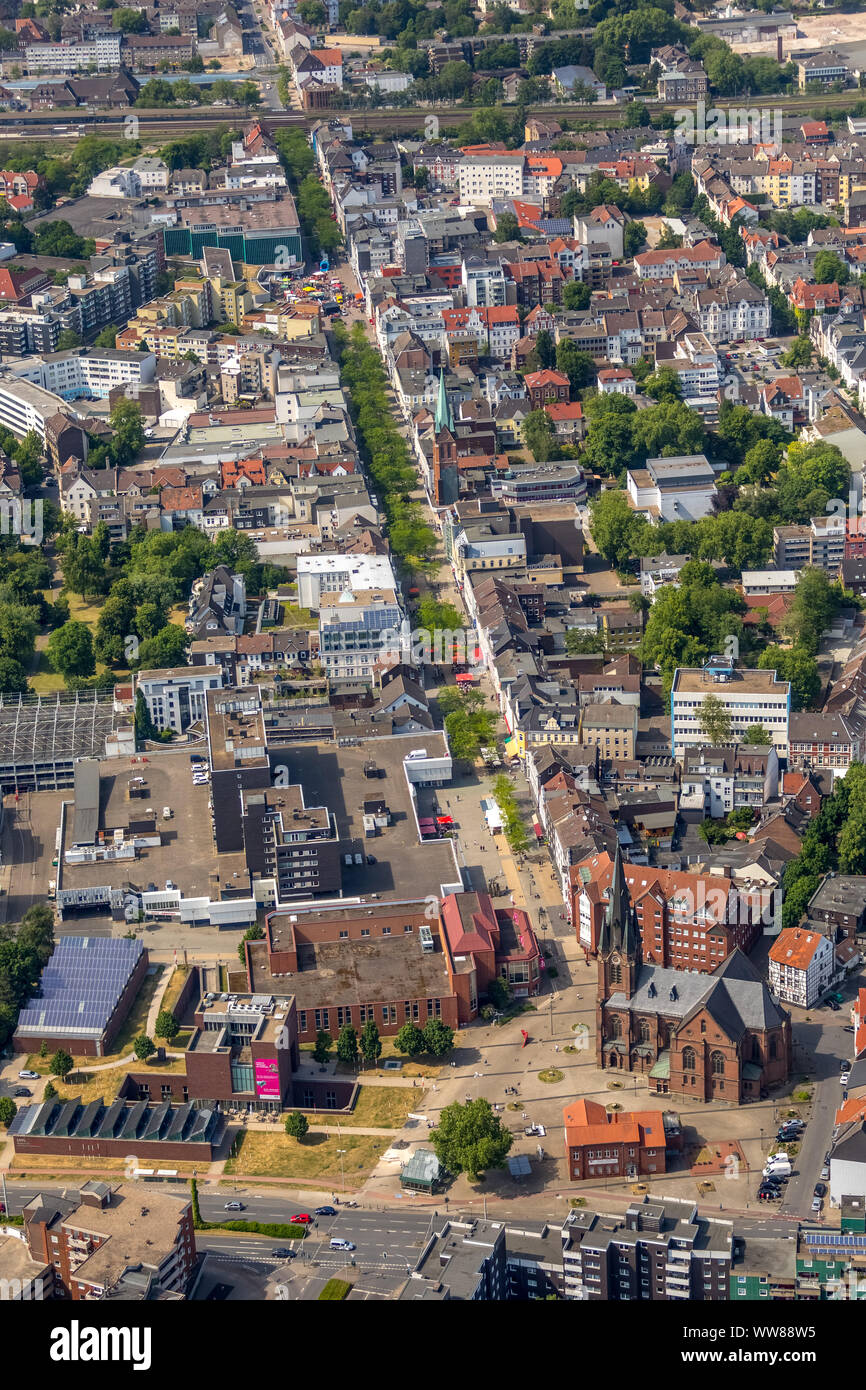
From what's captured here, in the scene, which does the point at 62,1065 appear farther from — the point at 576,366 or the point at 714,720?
the point at 576,366

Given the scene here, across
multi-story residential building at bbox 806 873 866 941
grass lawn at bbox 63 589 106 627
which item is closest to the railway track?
grass lawn at bbox 63 589 106 627

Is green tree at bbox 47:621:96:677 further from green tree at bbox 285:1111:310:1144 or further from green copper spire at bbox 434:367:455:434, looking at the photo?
green tree at bbox 285:1111:310:1144

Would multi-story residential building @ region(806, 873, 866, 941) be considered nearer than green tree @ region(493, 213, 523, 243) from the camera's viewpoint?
Yes

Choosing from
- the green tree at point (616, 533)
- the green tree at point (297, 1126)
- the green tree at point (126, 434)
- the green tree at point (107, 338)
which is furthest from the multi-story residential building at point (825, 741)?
the green tree at point (107, 338)

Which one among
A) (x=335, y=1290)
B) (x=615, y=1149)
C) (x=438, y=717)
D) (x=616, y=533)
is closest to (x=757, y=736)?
(x=438, y=717)

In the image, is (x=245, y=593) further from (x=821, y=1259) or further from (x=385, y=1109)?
(x=821, y=1259)

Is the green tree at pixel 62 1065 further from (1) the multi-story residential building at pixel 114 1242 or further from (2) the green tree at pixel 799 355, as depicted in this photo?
(2) the green tree at pixel 799 355
